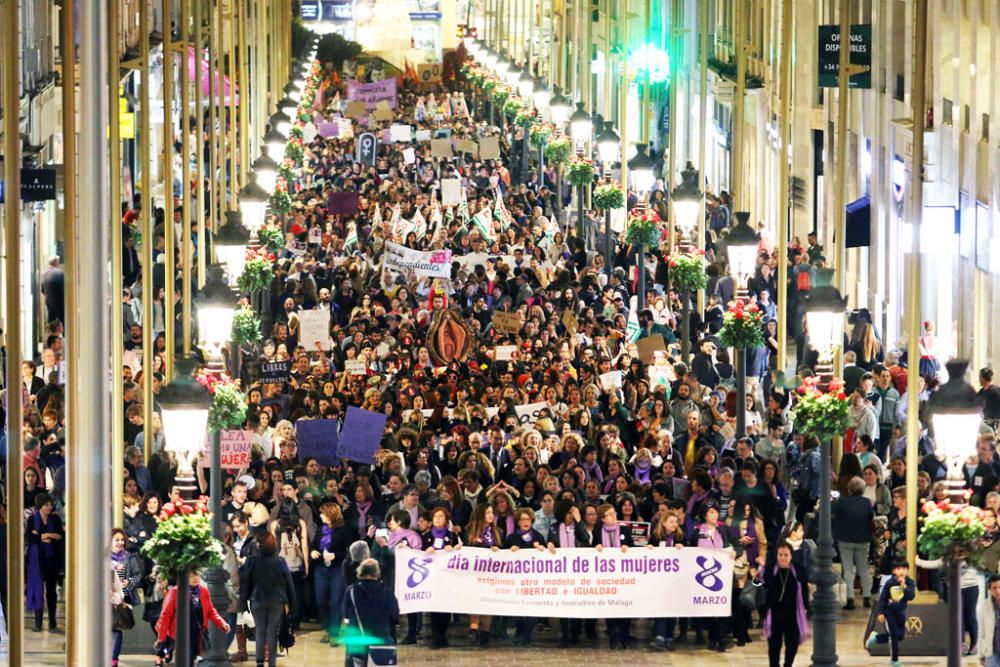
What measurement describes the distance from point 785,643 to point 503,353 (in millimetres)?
11631

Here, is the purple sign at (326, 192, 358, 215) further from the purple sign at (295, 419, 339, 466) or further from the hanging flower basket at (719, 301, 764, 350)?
the purple sign at (295, 419, 339, 466)

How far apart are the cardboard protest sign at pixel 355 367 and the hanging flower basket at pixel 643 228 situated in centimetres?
893

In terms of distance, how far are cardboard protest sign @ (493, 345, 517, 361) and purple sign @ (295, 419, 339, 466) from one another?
654 centimetres

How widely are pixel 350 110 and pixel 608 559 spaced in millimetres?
63021

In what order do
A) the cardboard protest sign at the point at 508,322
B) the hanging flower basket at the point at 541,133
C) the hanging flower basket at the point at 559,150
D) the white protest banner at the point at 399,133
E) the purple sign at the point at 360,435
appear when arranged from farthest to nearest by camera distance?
1. the white protest banner at the point at 399,133
2. the hanging flower basket at the point at 541,133
3. the hanging flower basket at the point at 559,150
4. the cardboard protest sign at the point at 508,322
5. the purple sign at the point at 360,435

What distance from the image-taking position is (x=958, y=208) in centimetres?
3834

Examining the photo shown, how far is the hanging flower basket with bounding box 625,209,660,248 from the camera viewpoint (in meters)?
40.7

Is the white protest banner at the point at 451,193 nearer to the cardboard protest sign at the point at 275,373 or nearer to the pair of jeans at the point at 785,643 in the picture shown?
the cardboard protest sign at the point at 275,373

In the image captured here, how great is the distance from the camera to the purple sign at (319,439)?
27.1 metres

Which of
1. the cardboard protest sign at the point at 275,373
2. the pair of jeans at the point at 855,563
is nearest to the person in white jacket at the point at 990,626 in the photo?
the pair of jeans at the point at 855,563

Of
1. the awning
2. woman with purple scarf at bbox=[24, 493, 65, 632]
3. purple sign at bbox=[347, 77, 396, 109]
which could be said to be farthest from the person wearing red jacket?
purple sign at bbox=[347, 77, 396, 109]

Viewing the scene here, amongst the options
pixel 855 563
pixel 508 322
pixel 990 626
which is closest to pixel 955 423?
pixel 990 626

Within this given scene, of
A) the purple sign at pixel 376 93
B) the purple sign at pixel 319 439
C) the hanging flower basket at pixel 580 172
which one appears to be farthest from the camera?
the purple sign at pixel 376 93

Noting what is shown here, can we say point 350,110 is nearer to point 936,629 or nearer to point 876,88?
point 876,88
